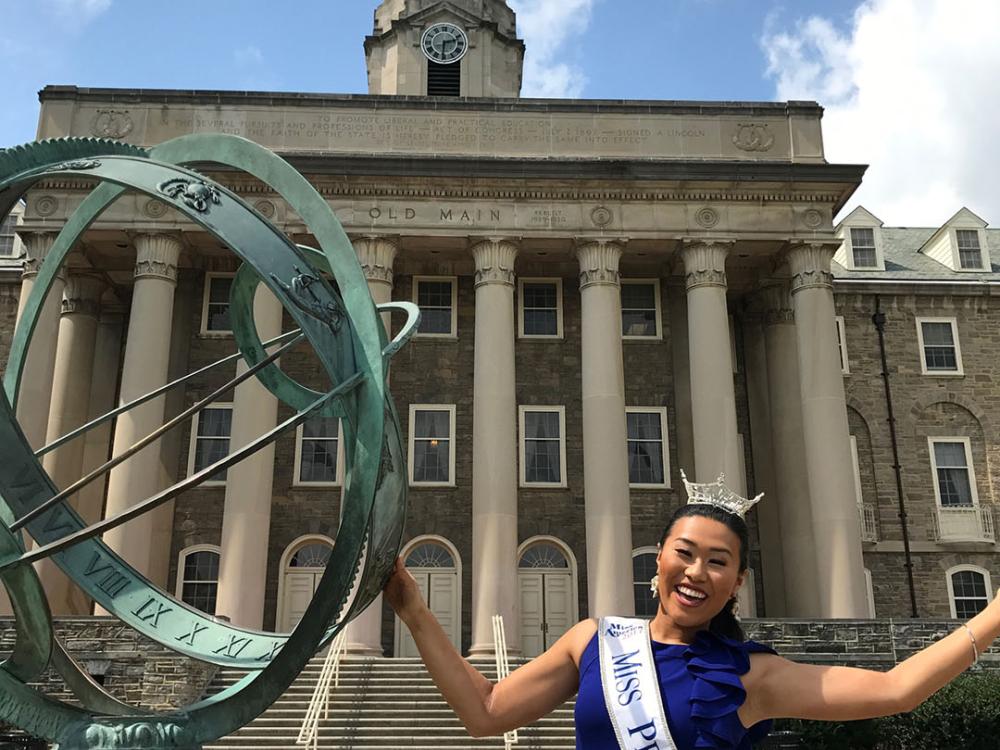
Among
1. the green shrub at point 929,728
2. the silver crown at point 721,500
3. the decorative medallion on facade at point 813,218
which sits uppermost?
the decorative medallion on facade at point 813,218

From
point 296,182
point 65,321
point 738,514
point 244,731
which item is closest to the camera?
point 738,514

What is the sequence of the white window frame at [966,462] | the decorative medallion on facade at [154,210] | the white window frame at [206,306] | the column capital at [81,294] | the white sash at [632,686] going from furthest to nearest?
the white window frame at [966,462] → the white window frame at [206,306] → the column capital at [81,294] → the decorative medallion on facade at [154,210] → the white sash at [632,686]

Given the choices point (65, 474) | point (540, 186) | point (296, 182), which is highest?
point (540, 186)

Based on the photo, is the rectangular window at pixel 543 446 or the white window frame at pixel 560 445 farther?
the rectangular window at pixel 543 446

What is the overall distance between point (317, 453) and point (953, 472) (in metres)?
22.5

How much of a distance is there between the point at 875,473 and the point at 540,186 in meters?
16.4

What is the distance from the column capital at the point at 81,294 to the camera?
33312 mm

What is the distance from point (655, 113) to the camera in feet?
110

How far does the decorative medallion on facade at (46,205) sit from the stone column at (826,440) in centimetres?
2205

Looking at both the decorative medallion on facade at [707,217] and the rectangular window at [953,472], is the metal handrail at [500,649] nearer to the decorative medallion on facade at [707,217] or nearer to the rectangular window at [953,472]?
the decorative medallion on facade at [707,217]

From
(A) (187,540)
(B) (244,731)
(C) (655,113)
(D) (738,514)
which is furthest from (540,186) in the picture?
(D) (738,514)

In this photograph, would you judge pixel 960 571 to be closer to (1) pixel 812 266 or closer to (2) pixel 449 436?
(1) pixel 812 266

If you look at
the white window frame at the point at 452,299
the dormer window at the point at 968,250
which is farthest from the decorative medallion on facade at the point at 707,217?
the dormer window at the point at 968,250

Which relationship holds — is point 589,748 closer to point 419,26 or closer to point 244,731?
point 244,731
